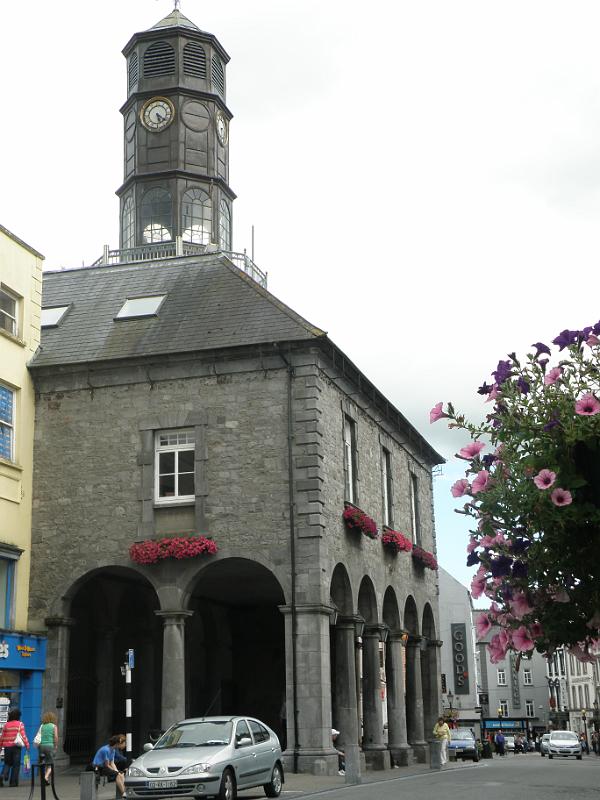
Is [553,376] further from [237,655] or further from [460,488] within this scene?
[237,655]

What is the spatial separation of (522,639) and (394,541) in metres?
26.7

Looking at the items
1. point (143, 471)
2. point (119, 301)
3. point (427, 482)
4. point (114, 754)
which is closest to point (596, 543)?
point (114, 754)

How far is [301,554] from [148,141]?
19968 millimetres

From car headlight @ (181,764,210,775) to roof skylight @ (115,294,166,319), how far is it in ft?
45.4

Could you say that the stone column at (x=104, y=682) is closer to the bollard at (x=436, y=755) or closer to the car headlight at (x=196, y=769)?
the bollard at (x=436, y=755)

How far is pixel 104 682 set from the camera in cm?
2988

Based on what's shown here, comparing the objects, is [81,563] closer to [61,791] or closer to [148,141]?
[61,791]

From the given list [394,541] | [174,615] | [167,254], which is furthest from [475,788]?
[167,254]

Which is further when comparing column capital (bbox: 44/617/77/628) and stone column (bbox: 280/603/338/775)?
column capital (bbox: 44/617/77/628)

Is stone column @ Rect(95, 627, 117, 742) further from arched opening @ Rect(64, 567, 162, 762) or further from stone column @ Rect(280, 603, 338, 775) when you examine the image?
stone column @ Rect(280, 603, 338, 775)

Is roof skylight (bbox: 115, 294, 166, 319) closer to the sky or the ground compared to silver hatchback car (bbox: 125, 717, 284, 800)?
closer to the sky

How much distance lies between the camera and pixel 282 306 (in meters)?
27.4

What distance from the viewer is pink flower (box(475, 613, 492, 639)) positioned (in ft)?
17.9

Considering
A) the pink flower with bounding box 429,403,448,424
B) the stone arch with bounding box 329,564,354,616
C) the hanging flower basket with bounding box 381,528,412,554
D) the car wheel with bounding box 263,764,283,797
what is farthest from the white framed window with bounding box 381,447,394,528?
the pink flower with bounding box 429,403,448,424
